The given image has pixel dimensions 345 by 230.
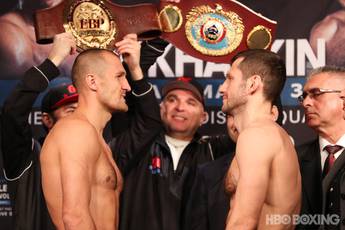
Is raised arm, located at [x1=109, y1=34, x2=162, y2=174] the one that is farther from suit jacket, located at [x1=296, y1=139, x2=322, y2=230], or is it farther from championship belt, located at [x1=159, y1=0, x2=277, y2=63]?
suit jacket, located at [x1=296, y1=139, x2=322, y2=230]

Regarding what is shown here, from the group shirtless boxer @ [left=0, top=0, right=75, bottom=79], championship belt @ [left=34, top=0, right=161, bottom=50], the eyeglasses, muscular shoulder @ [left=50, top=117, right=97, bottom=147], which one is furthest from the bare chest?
shirtless boxer @ [left=0, top=0, right=75, bottom=79]

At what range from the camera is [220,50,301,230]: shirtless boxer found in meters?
2.54

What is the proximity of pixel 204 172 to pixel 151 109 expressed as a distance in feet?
1.33

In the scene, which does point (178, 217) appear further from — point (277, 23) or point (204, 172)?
point (277, 23)

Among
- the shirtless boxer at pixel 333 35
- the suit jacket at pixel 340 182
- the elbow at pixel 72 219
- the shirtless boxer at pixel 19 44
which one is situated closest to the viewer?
the elbow at pixel 72 219

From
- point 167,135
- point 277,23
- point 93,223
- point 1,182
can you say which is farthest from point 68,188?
point 277,23

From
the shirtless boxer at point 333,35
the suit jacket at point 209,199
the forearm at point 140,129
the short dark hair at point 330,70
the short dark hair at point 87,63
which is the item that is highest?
the shirtless boxer at point 333,35

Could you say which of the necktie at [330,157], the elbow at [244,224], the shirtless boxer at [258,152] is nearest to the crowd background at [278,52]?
the necktie at [330,157]

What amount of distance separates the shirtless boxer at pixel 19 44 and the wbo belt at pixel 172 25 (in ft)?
1.96

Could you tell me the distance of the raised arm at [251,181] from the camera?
252 cm

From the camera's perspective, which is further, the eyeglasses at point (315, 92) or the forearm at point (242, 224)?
the eyeglasses at point (315, 92)

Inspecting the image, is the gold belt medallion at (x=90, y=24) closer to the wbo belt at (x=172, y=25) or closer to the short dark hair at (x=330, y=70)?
the wbo belt at (x=172, y=25)

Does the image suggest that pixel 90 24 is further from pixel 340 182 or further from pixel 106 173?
pixel 340 182

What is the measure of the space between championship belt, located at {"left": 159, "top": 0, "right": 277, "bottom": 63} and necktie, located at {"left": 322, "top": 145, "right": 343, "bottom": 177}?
63 centimetres
